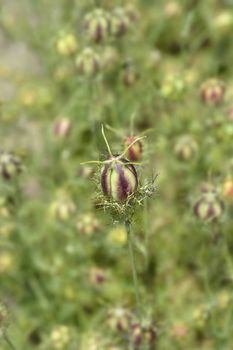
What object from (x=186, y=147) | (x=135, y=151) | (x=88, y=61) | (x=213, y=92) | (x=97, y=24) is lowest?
(x=135, y=151)

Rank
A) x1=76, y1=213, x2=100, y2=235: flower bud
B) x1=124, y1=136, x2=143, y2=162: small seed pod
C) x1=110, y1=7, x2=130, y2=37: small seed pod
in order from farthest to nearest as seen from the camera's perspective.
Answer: x1=110, y1=7, x2=130, y2=37: small seed pod
x1=76, y1=213, x2=100, y2=235: flower bud
x1=124, y1=136, x2=143, y2=162: small seed pod

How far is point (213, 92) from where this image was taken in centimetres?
348

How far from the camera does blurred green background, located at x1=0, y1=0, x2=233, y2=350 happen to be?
3.28m

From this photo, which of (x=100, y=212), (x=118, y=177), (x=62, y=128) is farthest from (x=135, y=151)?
(x=62, y=128)

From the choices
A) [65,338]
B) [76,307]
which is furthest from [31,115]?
[65,338]

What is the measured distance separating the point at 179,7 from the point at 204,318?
2381 mm

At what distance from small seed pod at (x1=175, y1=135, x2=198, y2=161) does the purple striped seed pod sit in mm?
1534

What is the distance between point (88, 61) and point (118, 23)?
33 cm

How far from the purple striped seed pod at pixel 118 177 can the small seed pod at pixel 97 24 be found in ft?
5.01

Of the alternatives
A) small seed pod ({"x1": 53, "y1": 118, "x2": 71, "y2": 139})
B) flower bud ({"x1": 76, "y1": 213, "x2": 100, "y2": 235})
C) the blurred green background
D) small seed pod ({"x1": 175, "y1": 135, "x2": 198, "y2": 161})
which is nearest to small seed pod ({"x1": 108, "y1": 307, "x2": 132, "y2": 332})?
the blurred green background

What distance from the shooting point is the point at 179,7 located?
4.73 m

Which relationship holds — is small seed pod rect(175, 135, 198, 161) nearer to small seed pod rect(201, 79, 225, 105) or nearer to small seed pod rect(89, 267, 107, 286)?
small seed pod rect(201, 79, 225, 105)

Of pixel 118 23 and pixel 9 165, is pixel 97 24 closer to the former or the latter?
pixel 118 23

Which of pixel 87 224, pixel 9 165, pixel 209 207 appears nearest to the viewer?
pixel 209 207
